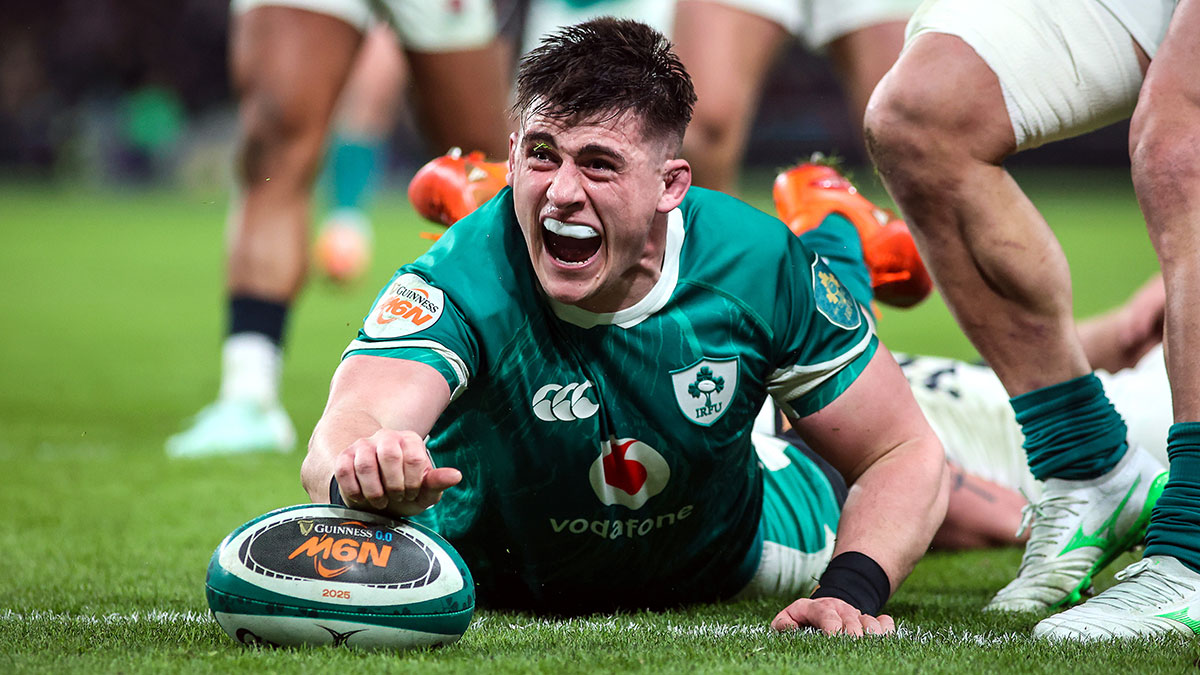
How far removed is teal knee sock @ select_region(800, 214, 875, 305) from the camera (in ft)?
11.4

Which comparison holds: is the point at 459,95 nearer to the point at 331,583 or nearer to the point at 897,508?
the point at 897,508

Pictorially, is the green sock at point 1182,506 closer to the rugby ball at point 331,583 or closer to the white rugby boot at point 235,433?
the rugby ball at point 331,583

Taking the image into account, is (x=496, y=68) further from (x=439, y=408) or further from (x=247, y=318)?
(x=439, y=408)

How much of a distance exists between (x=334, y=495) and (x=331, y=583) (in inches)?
6.1

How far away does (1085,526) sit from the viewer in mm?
2857

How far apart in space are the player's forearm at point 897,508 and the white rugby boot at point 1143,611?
0.27 m

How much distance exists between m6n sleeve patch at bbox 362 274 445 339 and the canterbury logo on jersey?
0.26 m

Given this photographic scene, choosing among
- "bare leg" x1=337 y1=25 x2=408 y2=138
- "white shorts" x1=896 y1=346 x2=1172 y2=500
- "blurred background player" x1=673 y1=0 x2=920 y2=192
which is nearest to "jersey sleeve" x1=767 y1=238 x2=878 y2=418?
"white shorts" x1=896 y1=346 x2=1172 y2=500

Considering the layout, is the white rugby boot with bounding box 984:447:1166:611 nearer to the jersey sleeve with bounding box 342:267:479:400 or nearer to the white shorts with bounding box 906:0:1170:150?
the white shorts with bounding box 906:0:1170:150

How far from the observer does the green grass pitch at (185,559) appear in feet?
6.88

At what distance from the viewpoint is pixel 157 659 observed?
206 centimetres

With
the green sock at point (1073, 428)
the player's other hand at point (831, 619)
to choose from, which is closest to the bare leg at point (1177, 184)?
the green sock at point (1073, 428)

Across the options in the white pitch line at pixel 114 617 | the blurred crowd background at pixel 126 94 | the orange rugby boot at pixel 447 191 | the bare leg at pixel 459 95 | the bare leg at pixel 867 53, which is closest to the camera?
the white pitch line at pixel 114 617

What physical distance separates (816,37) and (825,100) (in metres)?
22.0
